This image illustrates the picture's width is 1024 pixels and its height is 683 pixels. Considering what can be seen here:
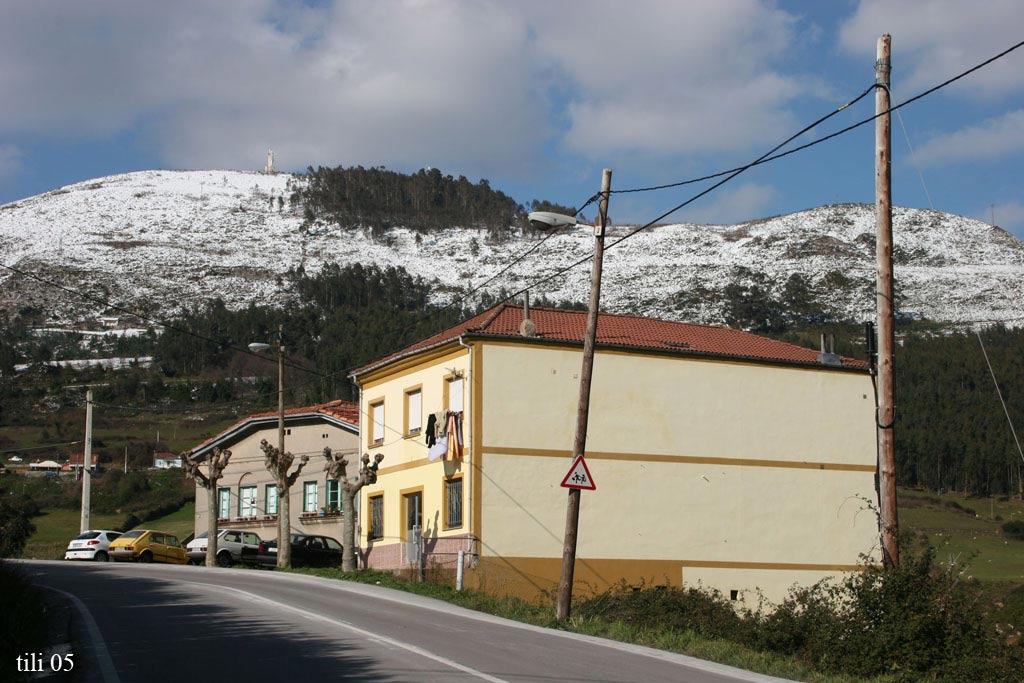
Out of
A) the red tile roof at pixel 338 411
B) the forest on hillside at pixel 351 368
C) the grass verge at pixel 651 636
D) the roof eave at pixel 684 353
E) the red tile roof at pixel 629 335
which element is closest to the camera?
the grass verge at pixel 651 636

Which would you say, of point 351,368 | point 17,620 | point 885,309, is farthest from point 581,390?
point 351,368

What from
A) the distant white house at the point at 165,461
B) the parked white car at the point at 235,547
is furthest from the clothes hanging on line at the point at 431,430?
the distant white house at the point at 165,461

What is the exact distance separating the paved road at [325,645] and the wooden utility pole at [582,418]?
151 cm

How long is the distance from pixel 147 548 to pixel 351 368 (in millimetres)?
52514

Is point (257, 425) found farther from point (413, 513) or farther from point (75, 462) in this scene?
point (75, 462)

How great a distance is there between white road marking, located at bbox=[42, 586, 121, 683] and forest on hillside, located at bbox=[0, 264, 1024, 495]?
246ft

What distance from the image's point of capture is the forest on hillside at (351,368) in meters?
110

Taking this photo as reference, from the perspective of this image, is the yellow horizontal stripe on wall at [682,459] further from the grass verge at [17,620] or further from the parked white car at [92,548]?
the parked white car at [92,548]

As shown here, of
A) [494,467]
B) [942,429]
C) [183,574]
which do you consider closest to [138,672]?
[183,574]

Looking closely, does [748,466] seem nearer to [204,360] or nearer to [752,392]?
[752,392]

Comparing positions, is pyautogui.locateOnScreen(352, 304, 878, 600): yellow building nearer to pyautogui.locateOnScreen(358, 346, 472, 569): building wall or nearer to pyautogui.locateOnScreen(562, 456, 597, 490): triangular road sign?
pyautogui.locateOnScreen(358, 346, 472, 569): building wall

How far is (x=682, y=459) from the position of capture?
35.1m

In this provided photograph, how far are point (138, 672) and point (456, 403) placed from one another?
21.8 metres

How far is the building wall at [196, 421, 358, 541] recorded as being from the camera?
50.1 m
